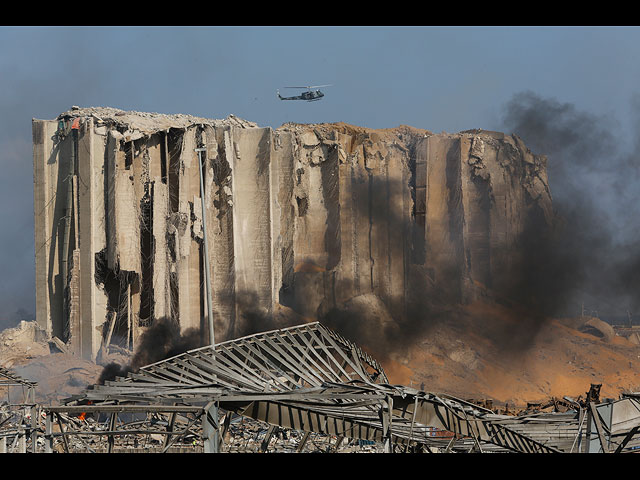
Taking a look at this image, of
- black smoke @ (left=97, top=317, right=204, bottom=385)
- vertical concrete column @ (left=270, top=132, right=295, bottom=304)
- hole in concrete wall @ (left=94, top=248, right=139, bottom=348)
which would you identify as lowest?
black smoke @ (left=97, top=317, right=204, bottom=385)

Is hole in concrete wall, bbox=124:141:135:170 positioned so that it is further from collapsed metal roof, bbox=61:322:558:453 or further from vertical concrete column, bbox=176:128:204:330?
collapsed metal roof, bbox=61:322:558:453

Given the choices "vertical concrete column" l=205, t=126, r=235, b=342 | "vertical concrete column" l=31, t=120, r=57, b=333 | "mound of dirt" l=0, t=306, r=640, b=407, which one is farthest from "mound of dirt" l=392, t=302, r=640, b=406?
"vertical concrete column" l=31, t=120, r=57, b=333

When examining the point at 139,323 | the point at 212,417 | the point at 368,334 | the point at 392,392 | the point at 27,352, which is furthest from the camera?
the point at 368,334

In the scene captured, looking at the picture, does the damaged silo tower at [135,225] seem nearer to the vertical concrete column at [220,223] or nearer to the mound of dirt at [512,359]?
the vertical concrete column at [220,223]

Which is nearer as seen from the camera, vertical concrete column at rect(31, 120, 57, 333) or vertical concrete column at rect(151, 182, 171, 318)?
vertical concrete column at rect(31, 120, 57, 333)

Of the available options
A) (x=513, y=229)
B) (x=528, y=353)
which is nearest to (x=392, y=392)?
(x=528, y=353)
